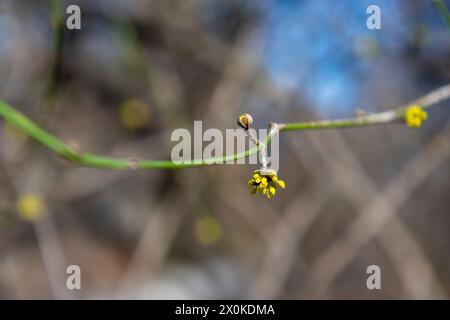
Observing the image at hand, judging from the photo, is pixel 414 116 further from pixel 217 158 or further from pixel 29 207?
pixel 29 207

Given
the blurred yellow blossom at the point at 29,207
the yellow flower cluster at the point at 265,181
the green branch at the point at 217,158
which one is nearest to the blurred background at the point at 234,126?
the blurred yellow blossom at the point at 29,207

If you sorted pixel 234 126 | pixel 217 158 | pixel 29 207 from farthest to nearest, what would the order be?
pixel 234 126 → pixel 29 207 → pixel 217 158

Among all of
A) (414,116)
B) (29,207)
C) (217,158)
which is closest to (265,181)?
(217,158)

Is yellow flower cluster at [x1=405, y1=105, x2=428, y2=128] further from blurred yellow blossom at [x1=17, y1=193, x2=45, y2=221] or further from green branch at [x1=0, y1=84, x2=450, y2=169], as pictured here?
blurred yellow blossom at [x1=17, y1=193, x2=45, y2=221]

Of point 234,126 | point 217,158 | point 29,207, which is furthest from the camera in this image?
point 234,126

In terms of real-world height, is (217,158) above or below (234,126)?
below

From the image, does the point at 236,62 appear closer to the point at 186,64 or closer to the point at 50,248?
the point at 186,64

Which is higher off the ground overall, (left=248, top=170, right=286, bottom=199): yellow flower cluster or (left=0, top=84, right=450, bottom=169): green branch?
(left=0, top=84, right=450, bottom=169): green branch

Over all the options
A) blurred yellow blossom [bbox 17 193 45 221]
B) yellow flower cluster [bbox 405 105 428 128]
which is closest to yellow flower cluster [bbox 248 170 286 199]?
yellow flower cluster [bbox 405 105 428 128]
